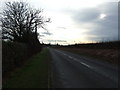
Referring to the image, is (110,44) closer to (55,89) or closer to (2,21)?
→ (2,21)

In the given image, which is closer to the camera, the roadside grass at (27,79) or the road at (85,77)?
the roadside grass at (27,79)

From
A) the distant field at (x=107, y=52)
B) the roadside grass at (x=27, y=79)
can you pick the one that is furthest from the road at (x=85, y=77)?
the distant field at (x=107, y=52)

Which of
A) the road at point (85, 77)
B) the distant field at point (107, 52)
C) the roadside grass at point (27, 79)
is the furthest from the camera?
the distant field at point (107, 52)

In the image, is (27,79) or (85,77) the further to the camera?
(85,77)

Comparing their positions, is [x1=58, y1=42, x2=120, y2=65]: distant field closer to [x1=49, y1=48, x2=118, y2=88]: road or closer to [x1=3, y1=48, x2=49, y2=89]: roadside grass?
[x1=49, y1=48, x2=118, y2=88]: road

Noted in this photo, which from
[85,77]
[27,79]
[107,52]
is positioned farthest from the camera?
[107,52]

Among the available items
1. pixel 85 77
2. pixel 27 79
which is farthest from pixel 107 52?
pixel 27 79

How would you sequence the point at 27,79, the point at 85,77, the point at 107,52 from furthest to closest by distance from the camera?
the point at 107,52, the point at 85,77, the point at 27,79

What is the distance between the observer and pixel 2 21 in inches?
1727

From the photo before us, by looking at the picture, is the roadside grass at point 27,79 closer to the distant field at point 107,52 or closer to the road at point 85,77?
the road at point 85,77

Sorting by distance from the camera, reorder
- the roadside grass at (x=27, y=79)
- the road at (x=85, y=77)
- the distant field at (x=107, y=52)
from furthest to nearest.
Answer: the distant field at (x=107, y=52)
the road at (x=85, y=77)
the roadside grass at (x=27, y=79)

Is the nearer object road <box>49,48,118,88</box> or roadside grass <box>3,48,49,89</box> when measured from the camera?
roadside grass <box>3,48,49,89</box>

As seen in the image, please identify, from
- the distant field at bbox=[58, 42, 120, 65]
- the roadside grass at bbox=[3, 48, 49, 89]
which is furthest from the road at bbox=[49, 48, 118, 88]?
the distant field at bbox=[58, 42, 120, 65]

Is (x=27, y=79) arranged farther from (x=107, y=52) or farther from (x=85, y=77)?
(x=107, y=52)
